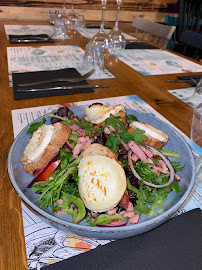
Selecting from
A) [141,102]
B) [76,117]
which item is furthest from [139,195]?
[141,102]

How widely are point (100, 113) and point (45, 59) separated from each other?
32.9 inches

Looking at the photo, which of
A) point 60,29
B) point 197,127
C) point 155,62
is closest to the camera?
point 197,127

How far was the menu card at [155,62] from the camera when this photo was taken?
1.35 meters

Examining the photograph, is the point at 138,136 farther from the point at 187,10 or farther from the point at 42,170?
the point at 187,10

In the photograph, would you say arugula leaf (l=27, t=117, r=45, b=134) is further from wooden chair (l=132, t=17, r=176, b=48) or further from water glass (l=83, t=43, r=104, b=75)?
wooden chair (l=132, t=17, r=176, b=48)

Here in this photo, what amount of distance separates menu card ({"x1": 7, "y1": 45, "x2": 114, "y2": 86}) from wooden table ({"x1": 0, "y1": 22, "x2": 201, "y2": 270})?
5cm

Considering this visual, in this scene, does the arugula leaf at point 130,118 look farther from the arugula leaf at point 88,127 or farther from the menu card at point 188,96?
the menu card at point 188,96

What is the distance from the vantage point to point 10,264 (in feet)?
1.34

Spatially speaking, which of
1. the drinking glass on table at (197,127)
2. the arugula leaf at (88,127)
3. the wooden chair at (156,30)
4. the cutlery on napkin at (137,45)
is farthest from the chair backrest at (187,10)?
the arugula leaf at (88,127)

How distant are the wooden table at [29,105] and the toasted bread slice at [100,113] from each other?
0.79ft

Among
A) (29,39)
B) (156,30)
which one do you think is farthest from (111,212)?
(156,30)

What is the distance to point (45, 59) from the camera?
4.47ft

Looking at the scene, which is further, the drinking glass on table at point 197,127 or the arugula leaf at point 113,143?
the drinking glass on table at point 197,127

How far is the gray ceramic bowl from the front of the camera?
388mm
